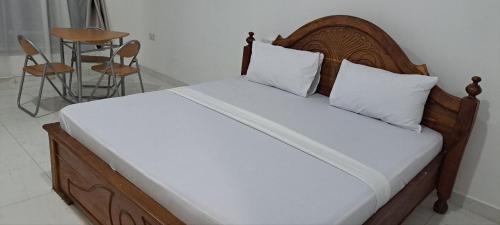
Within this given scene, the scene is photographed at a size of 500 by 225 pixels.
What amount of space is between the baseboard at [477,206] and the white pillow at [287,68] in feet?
3.80

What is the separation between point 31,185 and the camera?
87.9 inches

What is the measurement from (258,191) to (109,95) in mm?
2920

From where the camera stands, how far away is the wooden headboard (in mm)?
2078

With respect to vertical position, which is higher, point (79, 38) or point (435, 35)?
point (435, 35)

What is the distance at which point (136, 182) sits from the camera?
1.55 meters

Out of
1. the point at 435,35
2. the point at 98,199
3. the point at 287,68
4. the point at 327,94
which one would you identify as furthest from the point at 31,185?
the point at 435,35

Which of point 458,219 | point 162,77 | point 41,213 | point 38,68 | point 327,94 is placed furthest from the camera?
point 162,77

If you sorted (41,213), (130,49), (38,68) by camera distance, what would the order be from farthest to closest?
(130,49) < (38,68) < (41,213)

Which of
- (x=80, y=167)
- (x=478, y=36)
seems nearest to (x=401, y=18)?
(x=478, y=36)

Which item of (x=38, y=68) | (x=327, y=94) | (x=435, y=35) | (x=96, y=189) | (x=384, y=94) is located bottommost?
(x=96, y=189)

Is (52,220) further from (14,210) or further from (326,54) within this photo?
(326,54)

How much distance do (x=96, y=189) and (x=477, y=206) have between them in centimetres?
Answer: 218

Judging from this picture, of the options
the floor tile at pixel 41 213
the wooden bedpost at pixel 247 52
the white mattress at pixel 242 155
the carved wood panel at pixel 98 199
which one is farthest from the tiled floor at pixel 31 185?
the wooden bedpost at pixel 247 52

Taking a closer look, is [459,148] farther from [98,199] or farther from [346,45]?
[98,199]
